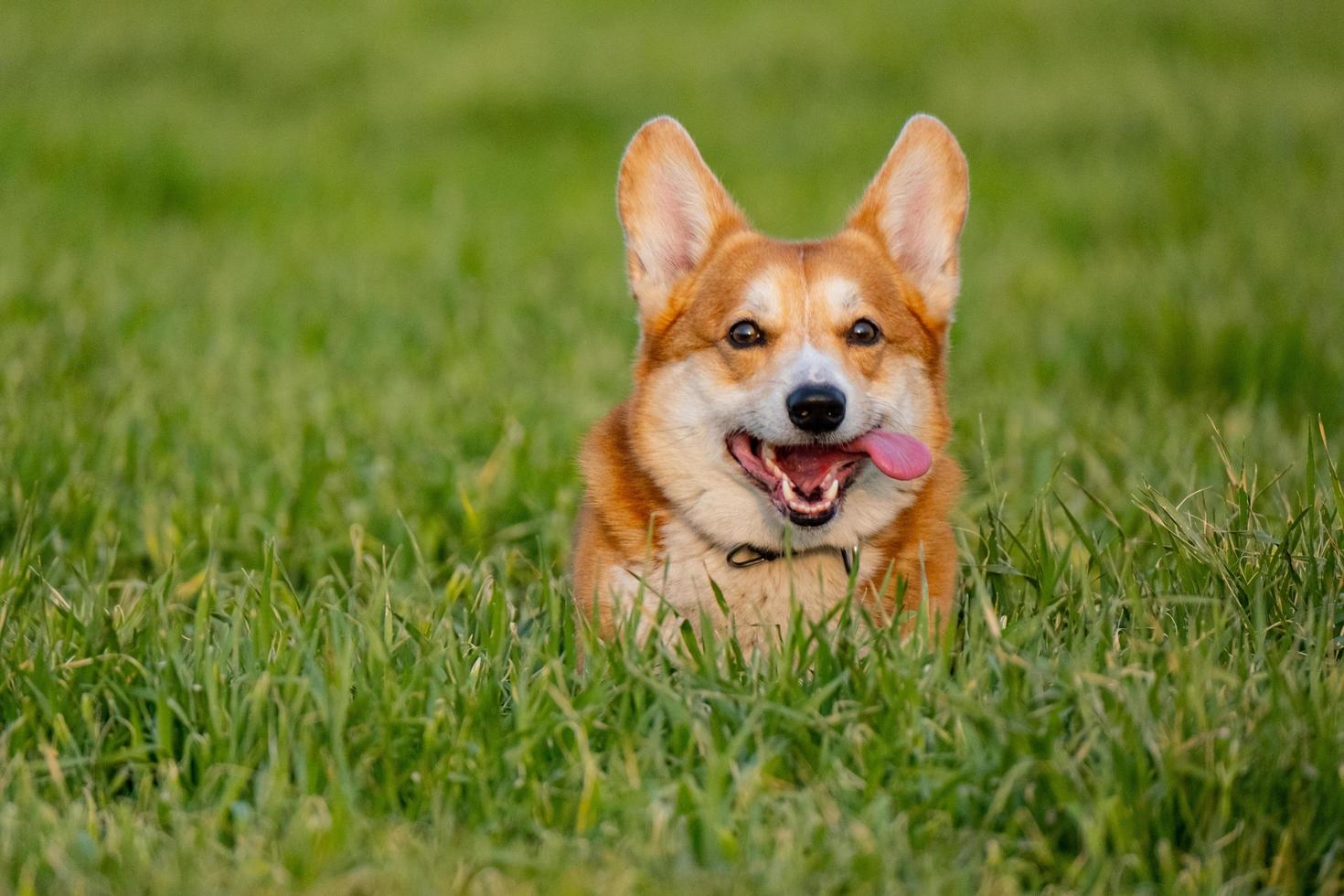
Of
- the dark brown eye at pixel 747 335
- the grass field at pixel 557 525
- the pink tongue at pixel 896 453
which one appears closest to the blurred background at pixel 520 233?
the grass field at pixel 557 525

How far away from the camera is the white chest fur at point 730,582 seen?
3068mm

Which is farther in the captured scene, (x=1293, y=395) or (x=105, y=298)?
(x=105, y=298)

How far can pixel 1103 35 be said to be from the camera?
13500mm

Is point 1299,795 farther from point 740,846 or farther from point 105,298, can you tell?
point 105,298

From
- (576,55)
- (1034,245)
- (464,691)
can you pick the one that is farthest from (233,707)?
(576,55)

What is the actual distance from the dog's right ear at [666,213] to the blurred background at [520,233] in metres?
0.78

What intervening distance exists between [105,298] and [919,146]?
400 centimetres

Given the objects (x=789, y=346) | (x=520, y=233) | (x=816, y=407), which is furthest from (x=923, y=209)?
(x=520, y=233)

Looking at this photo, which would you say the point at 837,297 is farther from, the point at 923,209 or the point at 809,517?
the point at 809,517

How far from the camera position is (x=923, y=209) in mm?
3629

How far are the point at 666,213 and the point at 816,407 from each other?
0.86 meters

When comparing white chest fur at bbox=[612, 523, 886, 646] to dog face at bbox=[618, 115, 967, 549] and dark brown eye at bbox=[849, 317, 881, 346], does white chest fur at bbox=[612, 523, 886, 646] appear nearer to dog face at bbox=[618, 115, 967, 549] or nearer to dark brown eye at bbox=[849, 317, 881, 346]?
dog face at bbox=[618, 115, 967, 549]

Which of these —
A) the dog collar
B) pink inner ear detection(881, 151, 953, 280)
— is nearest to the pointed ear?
pink inner ear detection(881, 151, 953, 280)

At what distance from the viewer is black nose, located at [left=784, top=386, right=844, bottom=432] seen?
3.00 meters
